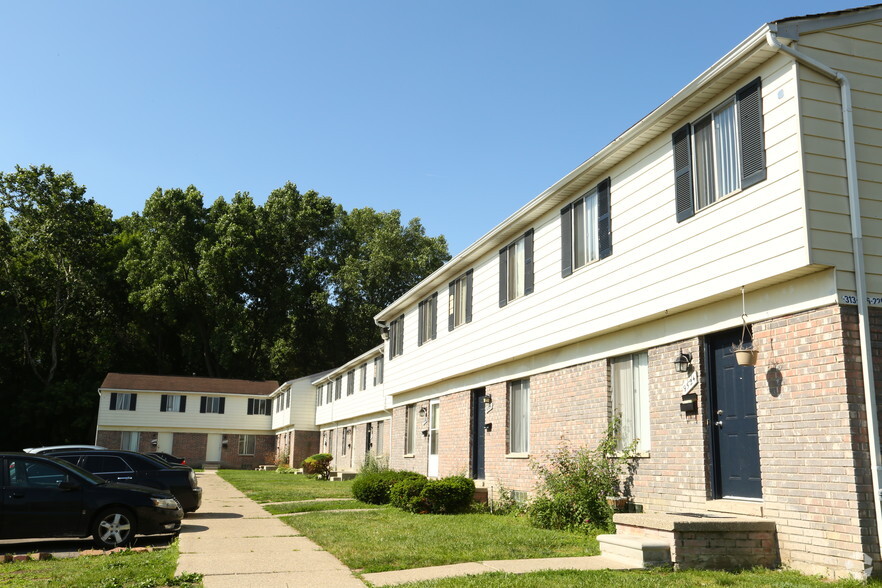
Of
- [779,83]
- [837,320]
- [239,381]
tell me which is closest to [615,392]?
[837,320]

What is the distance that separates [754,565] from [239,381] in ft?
164

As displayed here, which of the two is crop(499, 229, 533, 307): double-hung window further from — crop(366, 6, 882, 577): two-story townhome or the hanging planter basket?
the hanging planter basket

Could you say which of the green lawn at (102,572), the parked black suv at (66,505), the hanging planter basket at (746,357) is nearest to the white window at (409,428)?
the parked black suv at (66,505)

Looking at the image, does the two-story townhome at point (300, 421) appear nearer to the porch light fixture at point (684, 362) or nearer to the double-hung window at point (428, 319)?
the double-hung window at point (428, 319)

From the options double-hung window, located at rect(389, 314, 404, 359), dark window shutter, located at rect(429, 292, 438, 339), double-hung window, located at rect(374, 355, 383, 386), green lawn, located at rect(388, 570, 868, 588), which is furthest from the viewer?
double-hung window, located at rect(374, 355, 383, 386)

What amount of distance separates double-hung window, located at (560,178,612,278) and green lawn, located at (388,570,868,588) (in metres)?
5.56

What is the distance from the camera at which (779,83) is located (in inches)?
344

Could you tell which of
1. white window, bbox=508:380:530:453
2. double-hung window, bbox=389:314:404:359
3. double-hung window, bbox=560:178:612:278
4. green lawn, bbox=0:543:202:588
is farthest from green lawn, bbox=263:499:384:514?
double-hung window, bbox=560:178:612:278

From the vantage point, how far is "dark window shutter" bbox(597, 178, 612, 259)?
12170 millimetres

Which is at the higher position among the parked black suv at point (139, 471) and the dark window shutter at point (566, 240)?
the dark window shutter at point (566, 240)

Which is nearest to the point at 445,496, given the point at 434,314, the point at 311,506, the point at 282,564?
the point at 311,506

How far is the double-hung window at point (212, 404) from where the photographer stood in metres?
52.3

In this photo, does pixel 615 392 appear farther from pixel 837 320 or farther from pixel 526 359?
pixel 837 320

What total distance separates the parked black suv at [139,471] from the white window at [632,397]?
880 cm
